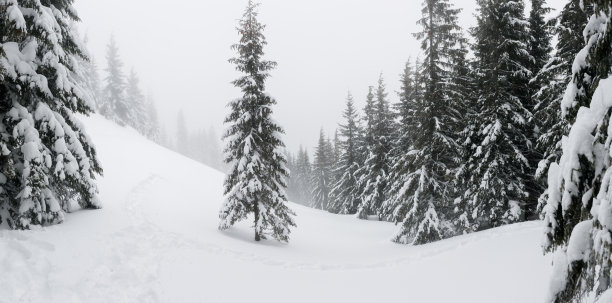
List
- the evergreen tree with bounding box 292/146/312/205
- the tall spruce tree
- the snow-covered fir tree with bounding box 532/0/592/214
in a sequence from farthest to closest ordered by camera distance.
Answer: the evergreen tree with bounding box 292/146/312/205, the tall spruce tree, the snow-covered fir tree with bounding box 532/0/592/214

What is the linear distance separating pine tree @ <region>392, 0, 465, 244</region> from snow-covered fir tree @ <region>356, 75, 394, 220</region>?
37.1 feet

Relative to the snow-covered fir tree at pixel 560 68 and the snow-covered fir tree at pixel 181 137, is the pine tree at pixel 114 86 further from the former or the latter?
the snow-covered fir tree at pixel 560 68

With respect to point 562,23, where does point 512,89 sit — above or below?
below

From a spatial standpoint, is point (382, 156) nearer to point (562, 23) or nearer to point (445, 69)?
point (445, 69)

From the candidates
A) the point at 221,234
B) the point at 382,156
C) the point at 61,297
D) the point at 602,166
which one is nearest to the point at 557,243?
the point at 602,166

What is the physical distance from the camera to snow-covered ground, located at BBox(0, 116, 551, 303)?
27.9 ft

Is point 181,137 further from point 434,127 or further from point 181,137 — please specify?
point 434,127

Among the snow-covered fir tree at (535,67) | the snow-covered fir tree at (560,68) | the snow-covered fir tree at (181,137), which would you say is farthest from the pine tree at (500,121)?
the snow-covered fir tree at (181,137)

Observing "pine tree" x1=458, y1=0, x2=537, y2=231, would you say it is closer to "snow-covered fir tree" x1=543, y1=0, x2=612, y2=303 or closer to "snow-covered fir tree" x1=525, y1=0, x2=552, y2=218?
"snow-covered fir tree" x1=525, y1=0, x2=552, y2=218

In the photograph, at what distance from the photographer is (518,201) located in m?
16.4

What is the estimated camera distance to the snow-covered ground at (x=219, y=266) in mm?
8508

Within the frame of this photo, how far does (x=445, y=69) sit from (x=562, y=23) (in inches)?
256

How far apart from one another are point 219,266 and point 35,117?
281 inches

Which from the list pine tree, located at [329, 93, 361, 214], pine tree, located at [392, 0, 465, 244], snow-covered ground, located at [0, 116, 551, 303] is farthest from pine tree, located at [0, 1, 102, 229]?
pine tree, located at [329, 93, 361, 214]
